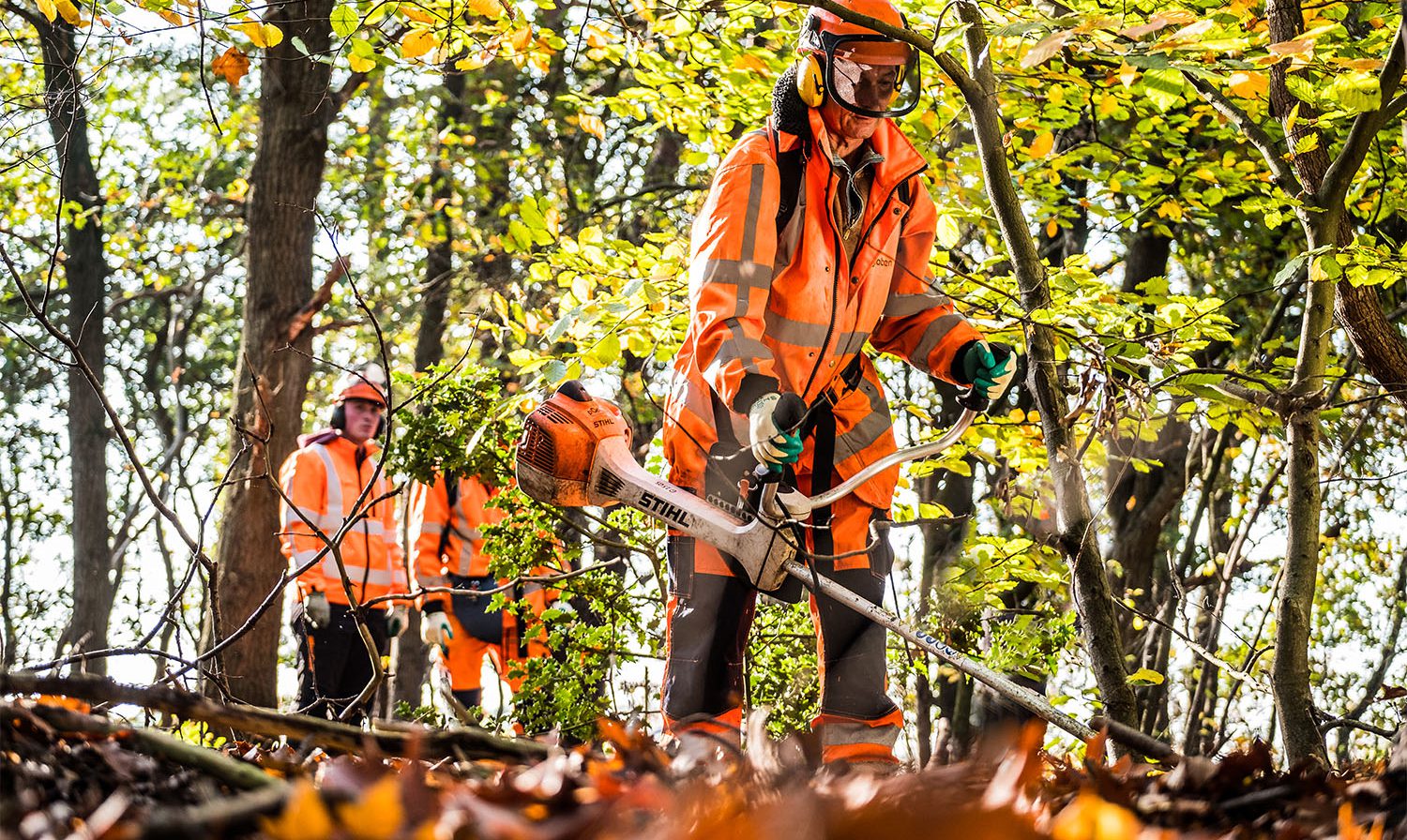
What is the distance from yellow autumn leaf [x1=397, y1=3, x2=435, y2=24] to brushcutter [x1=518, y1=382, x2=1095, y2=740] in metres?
1.32

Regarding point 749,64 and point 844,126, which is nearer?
point 844,126

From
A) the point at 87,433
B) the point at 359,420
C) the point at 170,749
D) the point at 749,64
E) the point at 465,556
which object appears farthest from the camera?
the point at 87,433

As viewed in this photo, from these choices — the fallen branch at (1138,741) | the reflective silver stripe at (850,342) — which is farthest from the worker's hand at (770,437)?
the fallen branch at (1138,741)

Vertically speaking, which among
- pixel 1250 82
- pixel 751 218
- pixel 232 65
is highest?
pixel 232 65

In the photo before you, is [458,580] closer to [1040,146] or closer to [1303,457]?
[1040,146]

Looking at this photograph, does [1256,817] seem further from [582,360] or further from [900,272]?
[582,360]

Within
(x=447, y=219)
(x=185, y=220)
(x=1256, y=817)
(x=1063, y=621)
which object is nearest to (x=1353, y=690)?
(x=1063, y=621)

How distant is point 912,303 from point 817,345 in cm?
41

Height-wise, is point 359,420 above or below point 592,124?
below

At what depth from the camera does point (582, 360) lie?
3996 mm

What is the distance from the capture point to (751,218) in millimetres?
3100

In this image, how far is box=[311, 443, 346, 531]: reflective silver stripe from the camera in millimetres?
6746

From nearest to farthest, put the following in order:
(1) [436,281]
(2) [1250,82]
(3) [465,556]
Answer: (2) [1250,82] < (3) [465,556] < (1) [436,281]

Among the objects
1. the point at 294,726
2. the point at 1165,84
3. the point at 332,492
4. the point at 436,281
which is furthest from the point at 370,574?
the point at 294,726
